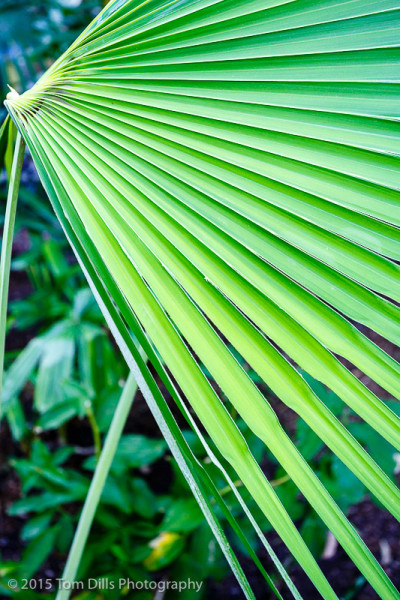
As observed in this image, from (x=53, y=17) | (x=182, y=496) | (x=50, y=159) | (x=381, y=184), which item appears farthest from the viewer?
(x=53, y=17)

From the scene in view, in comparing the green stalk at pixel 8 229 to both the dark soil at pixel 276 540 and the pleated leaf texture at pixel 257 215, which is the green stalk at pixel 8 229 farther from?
the dark soil at pixel 276 540

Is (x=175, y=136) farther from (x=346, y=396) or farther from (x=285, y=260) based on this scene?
(x=346, y=396)

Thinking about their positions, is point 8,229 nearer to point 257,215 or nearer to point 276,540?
point 257,215

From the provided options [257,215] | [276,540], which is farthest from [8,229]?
[276,540]

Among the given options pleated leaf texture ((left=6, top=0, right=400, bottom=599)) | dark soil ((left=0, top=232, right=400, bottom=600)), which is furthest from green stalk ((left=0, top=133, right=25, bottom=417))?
dark soil ((left=0, top=232, right=400, bottom=600))

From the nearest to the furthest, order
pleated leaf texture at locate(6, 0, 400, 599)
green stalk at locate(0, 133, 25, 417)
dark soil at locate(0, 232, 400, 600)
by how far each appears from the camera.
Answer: pleated leaf texture at locate(6, 0, 400, 599) < green stalk at locate(0, 133, 25, 417) < dark soil at locate(0, 232, 400, 600)

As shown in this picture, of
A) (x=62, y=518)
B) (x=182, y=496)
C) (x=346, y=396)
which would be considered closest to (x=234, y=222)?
(x=346, y=396)

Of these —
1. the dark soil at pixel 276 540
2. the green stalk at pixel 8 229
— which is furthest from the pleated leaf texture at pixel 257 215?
the dark soil at pixel 276 540

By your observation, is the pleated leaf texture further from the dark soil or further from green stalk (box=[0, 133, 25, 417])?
the dark soil
